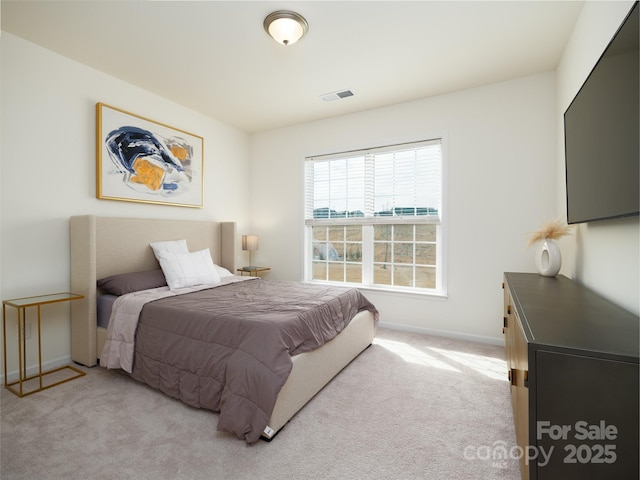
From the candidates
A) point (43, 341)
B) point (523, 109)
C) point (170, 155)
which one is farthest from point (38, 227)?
point (523, 109)

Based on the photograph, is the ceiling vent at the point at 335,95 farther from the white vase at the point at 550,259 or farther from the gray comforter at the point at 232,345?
the white vase at the point at 550,259

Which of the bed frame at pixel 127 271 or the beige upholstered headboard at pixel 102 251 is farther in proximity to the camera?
the beige upholstered headboard at pixel 102 251

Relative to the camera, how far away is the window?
3.75m

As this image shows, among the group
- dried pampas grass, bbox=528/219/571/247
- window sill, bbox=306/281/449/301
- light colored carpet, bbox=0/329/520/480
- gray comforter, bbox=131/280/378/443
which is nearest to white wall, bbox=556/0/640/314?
dried pampas grass, bbox=528/219/571/247

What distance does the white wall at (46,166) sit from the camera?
2504 millimetres

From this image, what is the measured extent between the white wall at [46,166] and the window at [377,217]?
2427 mm

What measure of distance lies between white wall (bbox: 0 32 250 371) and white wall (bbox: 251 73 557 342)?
→ 9.51 ft

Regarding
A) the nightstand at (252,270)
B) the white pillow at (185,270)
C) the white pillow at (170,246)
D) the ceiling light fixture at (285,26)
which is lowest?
the nightstand at (252,270)

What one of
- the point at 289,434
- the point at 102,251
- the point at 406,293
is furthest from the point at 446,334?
the point at 102,251

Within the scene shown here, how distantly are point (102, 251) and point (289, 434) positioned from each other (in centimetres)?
248

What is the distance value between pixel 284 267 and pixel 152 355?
253 centimetres

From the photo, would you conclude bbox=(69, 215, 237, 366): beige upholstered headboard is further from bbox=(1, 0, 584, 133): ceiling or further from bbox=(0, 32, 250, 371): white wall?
bbox=(1, 0, 584, 133): ceiling

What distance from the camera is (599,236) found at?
1824mm

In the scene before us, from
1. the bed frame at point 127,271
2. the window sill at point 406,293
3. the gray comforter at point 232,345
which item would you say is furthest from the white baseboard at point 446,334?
the gray comforter at point 232,345
